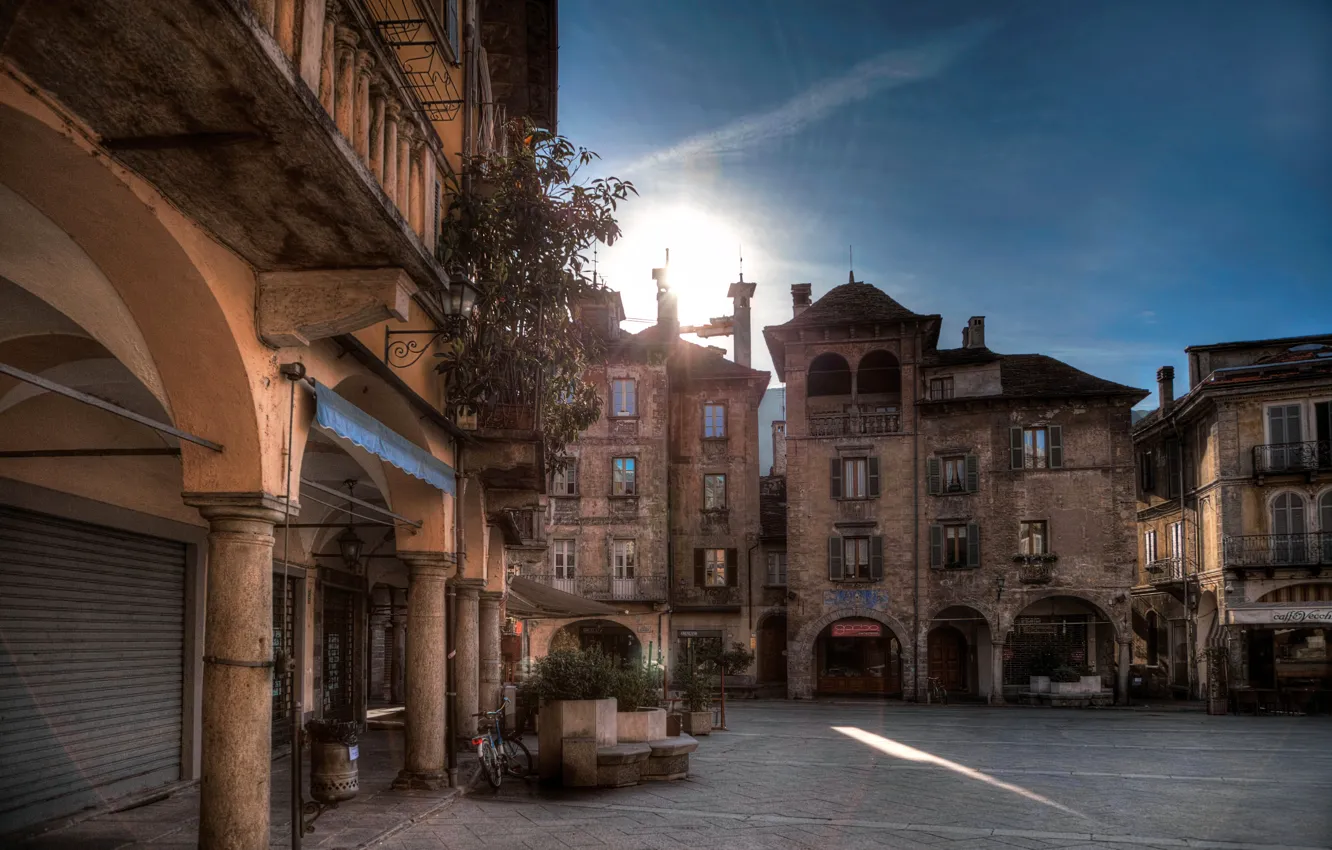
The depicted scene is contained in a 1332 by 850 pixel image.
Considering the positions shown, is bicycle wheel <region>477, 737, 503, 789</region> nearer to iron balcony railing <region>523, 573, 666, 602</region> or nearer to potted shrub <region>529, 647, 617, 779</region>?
potted shrub <region>529, 647, 617, 779</region>

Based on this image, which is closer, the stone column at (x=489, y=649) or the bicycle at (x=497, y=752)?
the bicycle at (x=497, y=752)

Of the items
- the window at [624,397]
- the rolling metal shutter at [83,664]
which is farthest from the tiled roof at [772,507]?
the rolling metal shutter at [83,664]

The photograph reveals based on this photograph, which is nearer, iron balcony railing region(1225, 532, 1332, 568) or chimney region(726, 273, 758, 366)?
iron balcony railing region(1225, 532, 1332, 568)

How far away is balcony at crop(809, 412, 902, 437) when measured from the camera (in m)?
38.3

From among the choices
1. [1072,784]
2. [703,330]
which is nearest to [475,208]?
[1072,784]

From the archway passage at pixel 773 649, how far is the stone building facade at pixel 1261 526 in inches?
539

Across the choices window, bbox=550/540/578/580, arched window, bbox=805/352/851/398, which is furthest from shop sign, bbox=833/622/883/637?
window, bbox=550/540/578/580

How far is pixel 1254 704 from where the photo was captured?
31281 millimetres

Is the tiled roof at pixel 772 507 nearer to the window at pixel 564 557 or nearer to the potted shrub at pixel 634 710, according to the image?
the window at pixel 564 557

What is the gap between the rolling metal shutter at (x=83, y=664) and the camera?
29.3 feet

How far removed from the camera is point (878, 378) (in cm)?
4116

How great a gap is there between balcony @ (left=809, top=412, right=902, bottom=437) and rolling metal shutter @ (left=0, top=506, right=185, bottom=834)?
2854 cm

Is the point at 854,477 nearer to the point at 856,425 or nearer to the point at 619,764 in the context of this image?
the point at 856,425

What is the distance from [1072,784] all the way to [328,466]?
9997 millimetres
